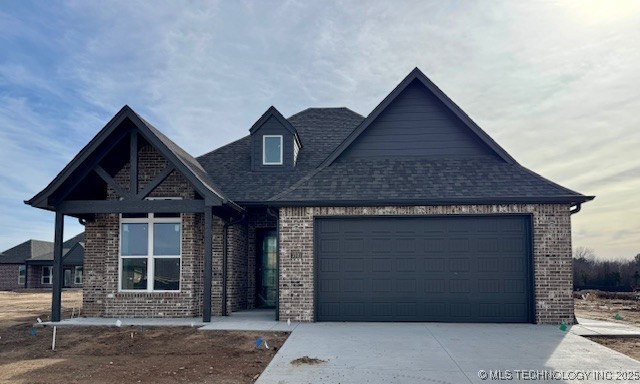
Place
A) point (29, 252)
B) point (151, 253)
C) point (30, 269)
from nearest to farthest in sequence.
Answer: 1. point (151, 253)
2. point (30, 269)
3. point (29, 252)

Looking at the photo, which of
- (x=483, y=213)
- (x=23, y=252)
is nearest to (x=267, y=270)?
(x=483, y=213)

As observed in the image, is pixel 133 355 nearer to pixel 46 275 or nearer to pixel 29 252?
pixel 46 275

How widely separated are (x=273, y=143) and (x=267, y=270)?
421cm

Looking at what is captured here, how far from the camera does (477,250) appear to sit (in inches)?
520

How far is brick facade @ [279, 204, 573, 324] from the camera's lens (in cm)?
1277

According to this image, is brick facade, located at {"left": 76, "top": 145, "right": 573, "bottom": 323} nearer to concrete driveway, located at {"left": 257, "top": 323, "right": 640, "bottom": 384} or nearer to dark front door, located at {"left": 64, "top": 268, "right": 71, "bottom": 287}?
concrete driveway, located at {"left": 257, "top": 323, "right": 640, "bottom": 384}

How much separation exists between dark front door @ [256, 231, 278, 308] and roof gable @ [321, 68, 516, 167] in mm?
3681

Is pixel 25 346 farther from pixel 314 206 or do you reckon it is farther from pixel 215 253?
pixel 314 206

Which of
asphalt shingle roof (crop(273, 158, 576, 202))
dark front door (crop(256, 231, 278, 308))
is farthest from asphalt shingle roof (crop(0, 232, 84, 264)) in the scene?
asphalt shingle roof (crop(273, 158, 576, 202))

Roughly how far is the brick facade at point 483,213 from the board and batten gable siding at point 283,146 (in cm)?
374

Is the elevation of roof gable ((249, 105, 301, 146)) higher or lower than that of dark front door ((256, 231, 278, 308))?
higher

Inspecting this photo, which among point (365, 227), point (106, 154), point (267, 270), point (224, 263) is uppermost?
point (106, 154)

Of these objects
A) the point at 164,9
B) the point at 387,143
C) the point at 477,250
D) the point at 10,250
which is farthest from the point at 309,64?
the point at 10,250

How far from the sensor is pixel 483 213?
13109mm
